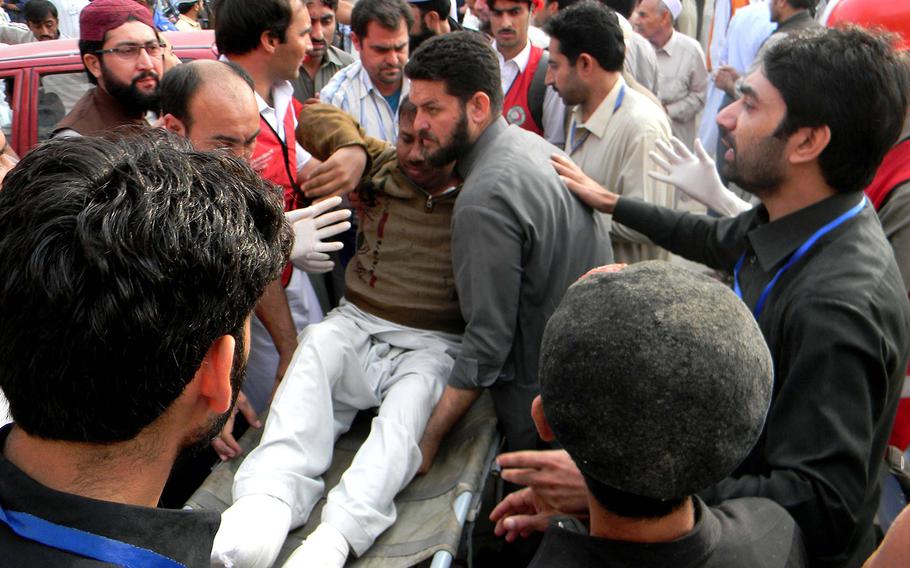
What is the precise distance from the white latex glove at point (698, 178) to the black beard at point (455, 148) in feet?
2.46

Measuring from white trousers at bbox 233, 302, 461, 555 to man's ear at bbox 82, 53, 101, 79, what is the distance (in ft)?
4.71

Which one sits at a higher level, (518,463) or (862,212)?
(862,212)

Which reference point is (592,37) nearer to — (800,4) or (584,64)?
(584,64)

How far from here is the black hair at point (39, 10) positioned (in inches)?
285

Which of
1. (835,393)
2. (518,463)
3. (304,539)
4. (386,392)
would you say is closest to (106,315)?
(518,463)

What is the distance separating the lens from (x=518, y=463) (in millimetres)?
1729

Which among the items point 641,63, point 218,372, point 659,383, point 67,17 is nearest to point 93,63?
point 218,372

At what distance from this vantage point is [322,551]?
80.6 inches

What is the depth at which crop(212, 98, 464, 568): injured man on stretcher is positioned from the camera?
7.00ft

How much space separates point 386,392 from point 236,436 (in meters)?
0.67

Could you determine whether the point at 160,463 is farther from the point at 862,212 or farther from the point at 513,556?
the point at 513,556

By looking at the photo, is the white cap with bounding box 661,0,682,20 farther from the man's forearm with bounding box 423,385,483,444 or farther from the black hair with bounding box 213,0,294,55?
the man's forearm with bounding box 423,385,483,444

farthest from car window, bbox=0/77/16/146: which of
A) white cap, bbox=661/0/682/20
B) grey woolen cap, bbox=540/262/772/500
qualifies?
white cap, bbox=661/0/682/20

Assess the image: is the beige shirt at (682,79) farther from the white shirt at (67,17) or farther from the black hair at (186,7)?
the white shirt at (67,17)
